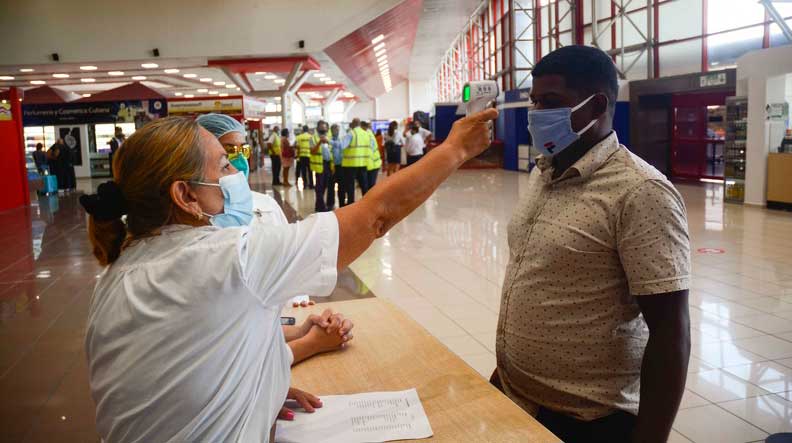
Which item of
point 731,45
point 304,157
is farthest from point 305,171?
point 731,45

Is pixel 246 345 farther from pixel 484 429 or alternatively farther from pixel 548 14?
pixel 548 14

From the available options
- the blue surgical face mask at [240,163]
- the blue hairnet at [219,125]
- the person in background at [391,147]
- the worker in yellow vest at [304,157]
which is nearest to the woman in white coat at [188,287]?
the blue surgical face mask at [240,163]

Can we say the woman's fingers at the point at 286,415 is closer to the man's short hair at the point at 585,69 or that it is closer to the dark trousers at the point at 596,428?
the dark trousers at the point at 596,428

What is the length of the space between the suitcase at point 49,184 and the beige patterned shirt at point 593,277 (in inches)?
778

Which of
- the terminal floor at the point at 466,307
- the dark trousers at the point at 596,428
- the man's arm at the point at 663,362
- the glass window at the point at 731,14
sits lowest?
the terminal floor at the point at 466,307

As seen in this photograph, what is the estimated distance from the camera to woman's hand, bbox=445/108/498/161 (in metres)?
1.31

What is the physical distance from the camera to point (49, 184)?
60.3 ft

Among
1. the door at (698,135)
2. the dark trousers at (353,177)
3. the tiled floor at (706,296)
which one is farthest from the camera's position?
the door at (698,135)

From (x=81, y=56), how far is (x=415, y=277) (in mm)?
11518

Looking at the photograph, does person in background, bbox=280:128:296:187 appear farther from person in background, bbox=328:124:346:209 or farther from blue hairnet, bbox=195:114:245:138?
blue hairnet, bbox=195:114:245:138

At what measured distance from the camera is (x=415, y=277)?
5.93 metres

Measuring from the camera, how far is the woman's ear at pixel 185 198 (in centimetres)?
108

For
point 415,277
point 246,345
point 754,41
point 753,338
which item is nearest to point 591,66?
point 246,345

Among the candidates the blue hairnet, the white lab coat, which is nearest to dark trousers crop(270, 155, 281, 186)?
the blue hairnet
